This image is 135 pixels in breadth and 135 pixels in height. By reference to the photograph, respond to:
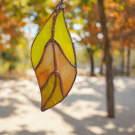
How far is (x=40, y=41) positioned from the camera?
1.01m

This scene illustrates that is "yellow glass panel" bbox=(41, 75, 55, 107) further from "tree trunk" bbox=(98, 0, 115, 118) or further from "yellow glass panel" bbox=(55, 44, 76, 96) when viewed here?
"tree trunk" bbox=(98, 0, 115, 118)

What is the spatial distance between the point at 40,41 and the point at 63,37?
0.50 feet

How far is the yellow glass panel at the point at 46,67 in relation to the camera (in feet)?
3.26

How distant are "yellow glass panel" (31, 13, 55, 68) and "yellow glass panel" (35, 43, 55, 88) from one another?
4cm

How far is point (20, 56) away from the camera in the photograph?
50.4 feet

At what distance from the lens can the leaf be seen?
98 cm

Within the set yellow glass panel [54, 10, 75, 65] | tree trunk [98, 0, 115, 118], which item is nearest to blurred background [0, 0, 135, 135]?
tree trunk [98, 0, 115, 118]

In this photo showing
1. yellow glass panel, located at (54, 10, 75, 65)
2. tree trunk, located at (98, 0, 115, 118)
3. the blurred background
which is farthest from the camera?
tree trunk, located at (98, 0, 115, 118)

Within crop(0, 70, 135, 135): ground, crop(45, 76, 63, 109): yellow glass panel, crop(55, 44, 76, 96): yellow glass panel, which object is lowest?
crop(0, 70, 135, 135): ground

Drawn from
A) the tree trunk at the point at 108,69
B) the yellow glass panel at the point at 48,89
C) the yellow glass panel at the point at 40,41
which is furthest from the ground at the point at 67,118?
the yellow glass panel at the point at 40,41

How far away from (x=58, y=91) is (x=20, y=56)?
15.1 metres

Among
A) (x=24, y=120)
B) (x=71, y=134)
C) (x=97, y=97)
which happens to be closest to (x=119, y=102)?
(x=97, y=97)

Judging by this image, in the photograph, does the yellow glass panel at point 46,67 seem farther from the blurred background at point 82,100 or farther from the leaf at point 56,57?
the blurred background at point 82,100

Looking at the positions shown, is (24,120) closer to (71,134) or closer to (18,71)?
(71,134)
